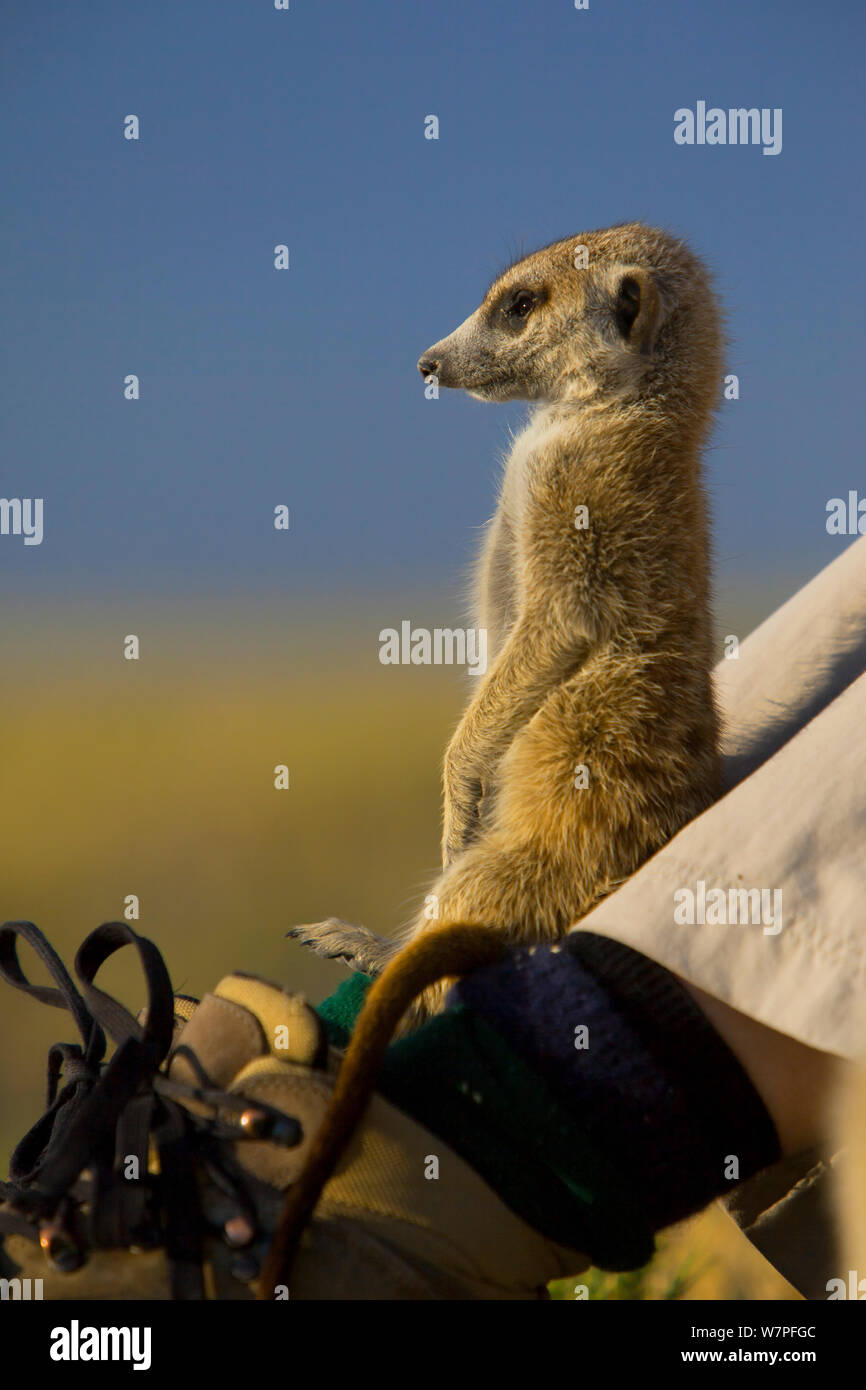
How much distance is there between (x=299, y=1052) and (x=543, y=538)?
46.2 inches

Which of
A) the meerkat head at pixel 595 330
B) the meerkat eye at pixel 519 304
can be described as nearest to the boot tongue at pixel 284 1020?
the meerkat head at pixel 595 330

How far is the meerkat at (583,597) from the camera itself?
1646 millimetres

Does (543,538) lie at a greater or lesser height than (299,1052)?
greater

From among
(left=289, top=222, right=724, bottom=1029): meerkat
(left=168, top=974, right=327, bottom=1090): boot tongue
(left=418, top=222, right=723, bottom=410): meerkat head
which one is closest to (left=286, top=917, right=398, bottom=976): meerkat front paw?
(left=289, top=222, right=724, bottom=1029): meerkat

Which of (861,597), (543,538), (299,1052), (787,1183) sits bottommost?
(787,1183)

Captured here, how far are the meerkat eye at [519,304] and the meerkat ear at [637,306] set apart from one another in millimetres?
210

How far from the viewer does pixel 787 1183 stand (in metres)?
1.47

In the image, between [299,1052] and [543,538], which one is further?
[543,538]

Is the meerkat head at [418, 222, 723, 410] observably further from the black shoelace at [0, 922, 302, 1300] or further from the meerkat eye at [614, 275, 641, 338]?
the black shoelace at [0, 922, 302, 1300]

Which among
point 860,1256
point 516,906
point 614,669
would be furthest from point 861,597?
point 860,1256

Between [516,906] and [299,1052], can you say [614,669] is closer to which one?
[516,906]

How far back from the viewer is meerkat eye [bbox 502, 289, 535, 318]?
7.93ft
